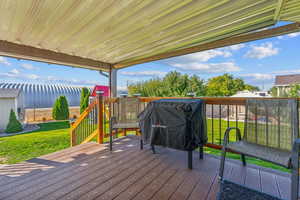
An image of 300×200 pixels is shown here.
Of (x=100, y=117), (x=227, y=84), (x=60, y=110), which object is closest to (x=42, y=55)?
(x=100, y=117)

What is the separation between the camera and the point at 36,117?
33.9 feet

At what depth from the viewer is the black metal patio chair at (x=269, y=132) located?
1638mm

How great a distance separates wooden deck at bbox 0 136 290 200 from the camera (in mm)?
1719

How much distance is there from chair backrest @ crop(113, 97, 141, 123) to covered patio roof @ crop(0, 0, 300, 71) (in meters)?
1.26

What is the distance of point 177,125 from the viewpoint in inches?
91.0

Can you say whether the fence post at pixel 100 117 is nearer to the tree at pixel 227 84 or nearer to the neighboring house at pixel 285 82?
the neighboring house at pixel 285 82

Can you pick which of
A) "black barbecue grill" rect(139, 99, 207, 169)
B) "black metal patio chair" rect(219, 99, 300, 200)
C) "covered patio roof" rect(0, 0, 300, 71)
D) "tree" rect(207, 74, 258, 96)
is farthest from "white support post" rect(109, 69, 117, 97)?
"tree" rect(207, 74, 258, 96)

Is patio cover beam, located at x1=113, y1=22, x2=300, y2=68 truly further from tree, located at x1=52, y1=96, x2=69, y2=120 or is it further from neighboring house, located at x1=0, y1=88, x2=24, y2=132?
tree, located at x1=52, y1=96, x2=69, y2=120

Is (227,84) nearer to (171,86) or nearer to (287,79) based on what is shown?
(287,79)

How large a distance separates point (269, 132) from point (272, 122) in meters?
0.13

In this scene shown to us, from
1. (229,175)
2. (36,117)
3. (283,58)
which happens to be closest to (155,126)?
(229,175)

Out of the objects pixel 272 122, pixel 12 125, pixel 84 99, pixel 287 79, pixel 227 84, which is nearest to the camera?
pixel 272 122

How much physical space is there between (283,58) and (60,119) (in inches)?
787

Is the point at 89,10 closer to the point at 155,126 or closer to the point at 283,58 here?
the point at 155,126
